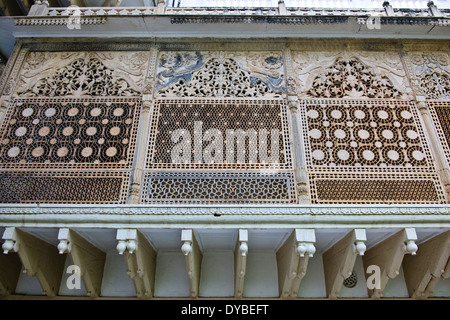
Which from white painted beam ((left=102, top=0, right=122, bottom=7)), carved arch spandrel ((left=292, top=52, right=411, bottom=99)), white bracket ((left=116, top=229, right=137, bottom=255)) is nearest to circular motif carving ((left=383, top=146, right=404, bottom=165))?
carved arch spandrel ((left=292, top=52, right=411, bottom=99))

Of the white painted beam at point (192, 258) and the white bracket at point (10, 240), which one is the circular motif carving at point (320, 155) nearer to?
the white painted beam at point (192, 258)

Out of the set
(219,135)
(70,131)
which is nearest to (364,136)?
(219,135)

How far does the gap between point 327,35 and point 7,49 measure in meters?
5.20

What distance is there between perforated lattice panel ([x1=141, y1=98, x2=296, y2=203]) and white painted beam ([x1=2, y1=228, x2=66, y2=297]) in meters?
1.33

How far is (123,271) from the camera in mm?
4895

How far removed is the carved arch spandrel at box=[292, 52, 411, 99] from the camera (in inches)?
217

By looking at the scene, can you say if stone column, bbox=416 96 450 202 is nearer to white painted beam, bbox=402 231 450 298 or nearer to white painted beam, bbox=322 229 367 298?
white painted beam, bbox=402 231 450 298

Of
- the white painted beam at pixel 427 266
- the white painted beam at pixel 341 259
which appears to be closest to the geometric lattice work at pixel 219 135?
the white painted beam at pixel 341 259

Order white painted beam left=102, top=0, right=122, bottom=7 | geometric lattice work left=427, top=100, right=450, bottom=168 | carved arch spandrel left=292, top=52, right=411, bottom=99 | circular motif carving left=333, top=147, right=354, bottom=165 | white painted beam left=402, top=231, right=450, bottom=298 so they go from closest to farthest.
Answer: white painted beam left=402, top=231, right=450, bottom=298 → circular motif carving left=333, top=147, right=354, bottom=165 → geometric lattice work left=427, top=100, right=450, bottom=168 → carved arch spandrel left=292, top=52, right=411, bottom=99 → white painted beam left=102, top=0, right=122, bottom=7

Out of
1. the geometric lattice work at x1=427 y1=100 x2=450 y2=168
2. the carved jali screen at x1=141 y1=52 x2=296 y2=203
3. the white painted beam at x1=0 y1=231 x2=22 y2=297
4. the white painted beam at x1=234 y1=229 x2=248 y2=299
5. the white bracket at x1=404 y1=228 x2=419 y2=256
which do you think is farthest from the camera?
the geometric lattice work at x1=427 y1=100 x2=450 y2=168

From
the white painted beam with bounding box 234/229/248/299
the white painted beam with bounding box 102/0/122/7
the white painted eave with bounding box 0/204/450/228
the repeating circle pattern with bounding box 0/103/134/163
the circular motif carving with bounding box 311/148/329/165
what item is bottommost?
the white painted beam with bounding box 234/229/248/299

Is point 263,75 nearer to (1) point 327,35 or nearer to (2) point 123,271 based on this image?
(1) point 327,35

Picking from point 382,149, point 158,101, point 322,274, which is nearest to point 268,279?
point 322,274

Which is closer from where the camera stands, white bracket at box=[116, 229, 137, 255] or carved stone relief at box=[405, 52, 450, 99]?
white bracket at box=[116, 229, 137, 255]
